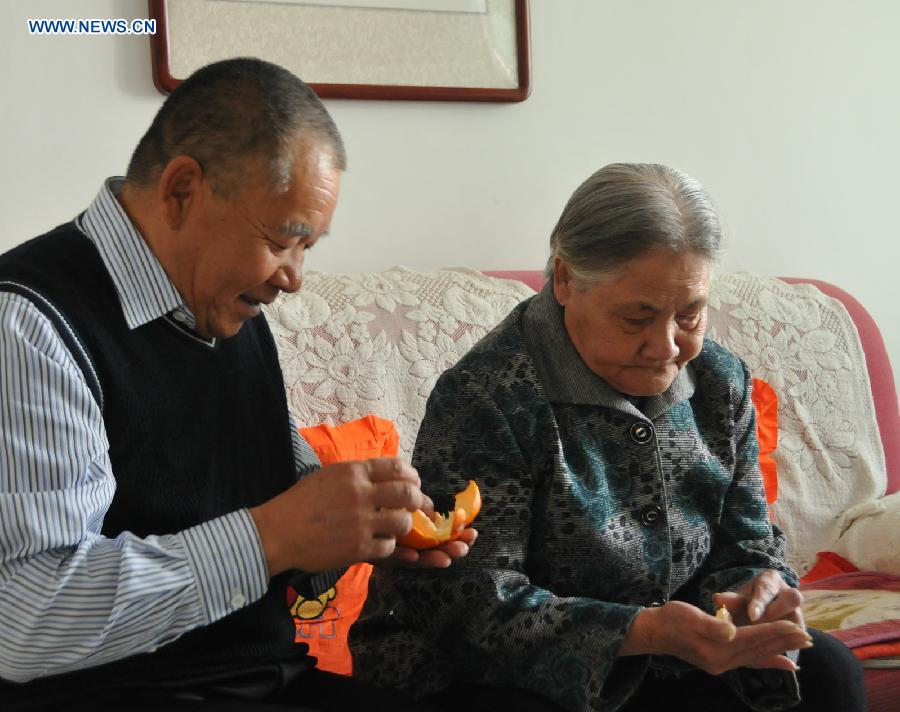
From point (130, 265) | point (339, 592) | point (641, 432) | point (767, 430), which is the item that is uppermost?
point (130, 265)

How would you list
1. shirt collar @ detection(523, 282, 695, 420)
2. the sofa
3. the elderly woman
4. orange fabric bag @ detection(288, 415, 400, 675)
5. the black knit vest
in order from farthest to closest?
the sofa, orange fabric bag @ detection(288, 415, 400, 675), shirt collar @ detection(523, 282, 695, 420), the elderly woman, the black knit vest

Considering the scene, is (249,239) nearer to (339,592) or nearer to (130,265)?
(130,265)

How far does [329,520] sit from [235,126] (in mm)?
444

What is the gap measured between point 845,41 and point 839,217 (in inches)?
18.4

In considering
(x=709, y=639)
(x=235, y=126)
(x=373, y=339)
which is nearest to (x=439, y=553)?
(x=709, y=639)

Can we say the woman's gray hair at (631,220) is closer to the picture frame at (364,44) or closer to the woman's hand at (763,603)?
the woman's hand at (763,603)

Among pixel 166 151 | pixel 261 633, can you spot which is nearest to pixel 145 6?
pixel 166 151

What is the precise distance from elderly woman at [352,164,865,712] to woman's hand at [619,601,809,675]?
0.02 m

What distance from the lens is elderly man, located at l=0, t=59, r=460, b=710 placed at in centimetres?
108

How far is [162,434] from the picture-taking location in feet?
4.05

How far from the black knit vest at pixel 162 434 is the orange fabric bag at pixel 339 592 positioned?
0.47 m

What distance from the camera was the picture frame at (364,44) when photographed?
7.68ft

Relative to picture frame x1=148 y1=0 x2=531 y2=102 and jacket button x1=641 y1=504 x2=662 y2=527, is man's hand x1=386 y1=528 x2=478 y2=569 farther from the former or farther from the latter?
picture frame x1=148 y1=0 x2=531 y2=102

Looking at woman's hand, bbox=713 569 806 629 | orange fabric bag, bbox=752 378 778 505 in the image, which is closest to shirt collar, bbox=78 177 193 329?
woman's hand, bbox=713 569 806 629
